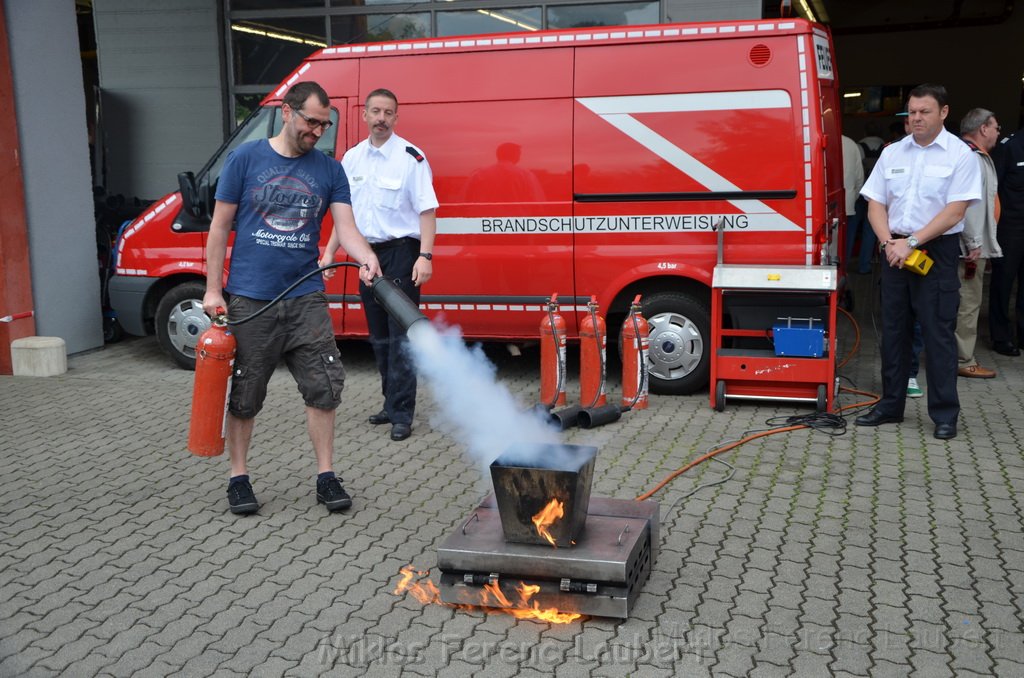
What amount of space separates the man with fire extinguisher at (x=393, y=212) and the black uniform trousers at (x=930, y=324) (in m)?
3.03

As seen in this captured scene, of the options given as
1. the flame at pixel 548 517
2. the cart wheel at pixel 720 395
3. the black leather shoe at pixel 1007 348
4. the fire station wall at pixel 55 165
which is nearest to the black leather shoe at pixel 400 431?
the cart wheel at pixel 720 395

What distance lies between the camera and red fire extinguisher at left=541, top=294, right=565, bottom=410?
6949 mm

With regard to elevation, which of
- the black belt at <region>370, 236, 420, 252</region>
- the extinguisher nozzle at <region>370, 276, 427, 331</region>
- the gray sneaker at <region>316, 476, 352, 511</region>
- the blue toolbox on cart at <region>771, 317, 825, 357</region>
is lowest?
the gray sneaker at <region>316, 476, 352, 511</region>

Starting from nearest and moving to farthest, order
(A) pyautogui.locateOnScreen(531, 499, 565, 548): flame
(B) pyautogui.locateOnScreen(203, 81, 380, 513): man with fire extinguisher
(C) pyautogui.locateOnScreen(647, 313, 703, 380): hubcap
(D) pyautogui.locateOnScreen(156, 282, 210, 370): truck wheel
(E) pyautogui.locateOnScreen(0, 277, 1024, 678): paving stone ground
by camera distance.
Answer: (E) pyautogui.locateOnScreen(0, 277, 1024, 678): paving stone ground → (A) pyautogui.locateOnScreen(531, 499, 565, 548): flame → (B) pyautogui.locateOnScreen(203, 81, 380, 513): man with fire extinguisher → (C) pyautogui.locateOnScreen(647, 313, 703, 380): hubcap → (D) pyautogui.locateOnScreen(156, 282, 210, 370): truck wheel

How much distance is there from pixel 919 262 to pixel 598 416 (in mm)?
2257

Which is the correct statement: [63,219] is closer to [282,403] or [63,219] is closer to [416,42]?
[282,403]

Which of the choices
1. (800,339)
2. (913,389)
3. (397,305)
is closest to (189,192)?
(397,305)

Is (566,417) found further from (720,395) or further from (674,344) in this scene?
(674,344)

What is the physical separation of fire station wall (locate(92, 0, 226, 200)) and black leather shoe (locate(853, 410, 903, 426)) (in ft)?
26.3

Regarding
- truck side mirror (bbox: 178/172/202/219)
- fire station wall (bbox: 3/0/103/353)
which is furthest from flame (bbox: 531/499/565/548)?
fire station wall (bbox: 3/0/103/353)

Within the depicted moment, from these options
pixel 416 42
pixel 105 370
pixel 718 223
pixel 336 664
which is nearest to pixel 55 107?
pixel 105 370

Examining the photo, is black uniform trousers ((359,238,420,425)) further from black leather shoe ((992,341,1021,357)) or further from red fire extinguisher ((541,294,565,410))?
black leather shoe ((992,341,1021,357))

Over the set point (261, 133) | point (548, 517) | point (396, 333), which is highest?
point (261, 133)

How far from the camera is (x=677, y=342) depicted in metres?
7.42
